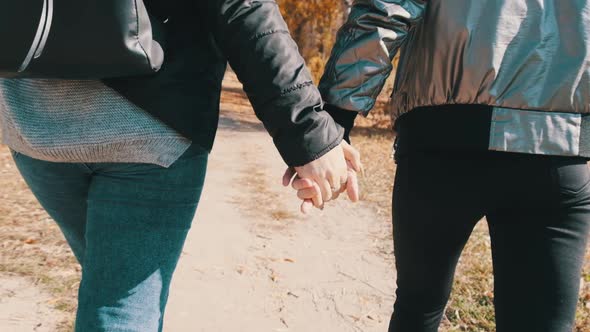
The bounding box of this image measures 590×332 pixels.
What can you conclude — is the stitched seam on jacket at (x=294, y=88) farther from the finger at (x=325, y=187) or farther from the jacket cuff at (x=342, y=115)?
the jacket cuff at (x=342, y=115)

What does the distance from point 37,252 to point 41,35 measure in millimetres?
3120

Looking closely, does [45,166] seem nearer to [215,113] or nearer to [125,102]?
[125,102]

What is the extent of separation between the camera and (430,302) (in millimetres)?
1978

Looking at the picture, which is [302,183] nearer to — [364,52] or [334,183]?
[334,183]

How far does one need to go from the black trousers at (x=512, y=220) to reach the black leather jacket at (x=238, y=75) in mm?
416

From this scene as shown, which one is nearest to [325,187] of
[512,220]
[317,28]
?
[512,220]

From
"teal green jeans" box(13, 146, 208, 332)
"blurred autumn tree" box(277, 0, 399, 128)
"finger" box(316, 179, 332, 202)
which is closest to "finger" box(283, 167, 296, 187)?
"finger" box(316, 179, 332, 202)

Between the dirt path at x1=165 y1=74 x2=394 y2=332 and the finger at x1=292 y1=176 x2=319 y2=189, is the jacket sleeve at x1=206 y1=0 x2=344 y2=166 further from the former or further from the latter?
the dirt path at x1=165 y1=74 x2=394 y2=332

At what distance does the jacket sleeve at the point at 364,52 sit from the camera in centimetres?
187

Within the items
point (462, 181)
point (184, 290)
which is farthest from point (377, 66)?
point (184, 290)

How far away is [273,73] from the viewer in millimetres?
1449

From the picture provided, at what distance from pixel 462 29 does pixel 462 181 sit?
0.38 meters

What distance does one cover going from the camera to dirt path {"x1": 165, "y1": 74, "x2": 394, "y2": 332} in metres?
3.41

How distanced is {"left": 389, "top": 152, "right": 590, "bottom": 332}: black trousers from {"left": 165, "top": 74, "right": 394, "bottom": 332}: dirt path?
1597mm
